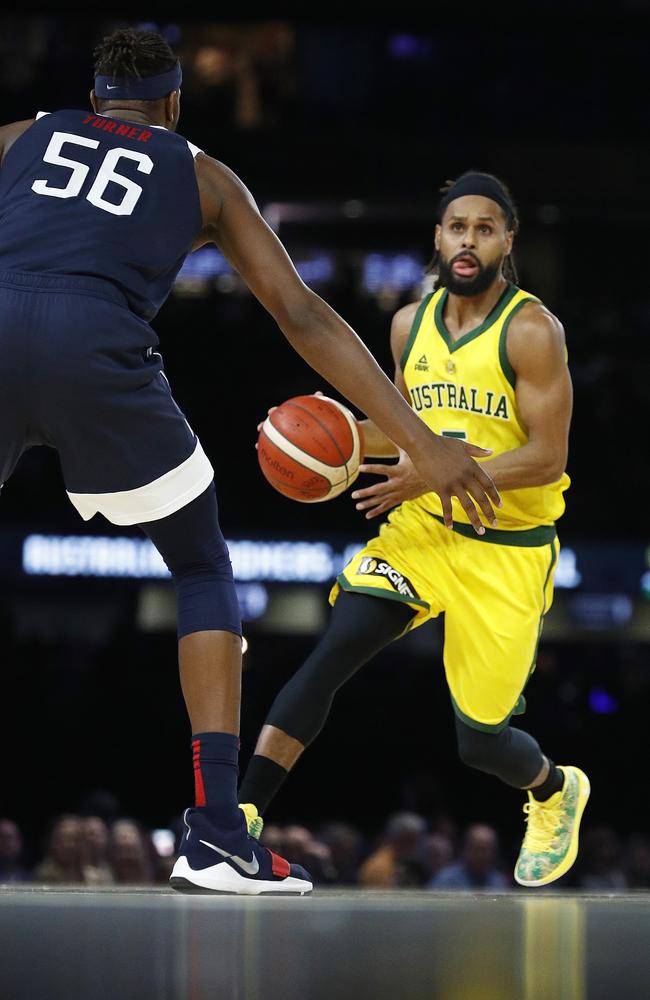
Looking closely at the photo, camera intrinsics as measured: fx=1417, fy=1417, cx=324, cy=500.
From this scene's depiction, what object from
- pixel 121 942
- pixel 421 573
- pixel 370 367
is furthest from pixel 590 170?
pixel 121 942

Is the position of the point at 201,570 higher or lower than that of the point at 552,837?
higher

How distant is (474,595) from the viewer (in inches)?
163

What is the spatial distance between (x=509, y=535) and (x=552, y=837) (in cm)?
98

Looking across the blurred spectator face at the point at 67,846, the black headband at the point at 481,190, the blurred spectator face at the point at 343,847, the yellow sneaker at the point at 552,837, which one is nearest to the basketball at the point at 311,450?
the black headband at the point at 481,190

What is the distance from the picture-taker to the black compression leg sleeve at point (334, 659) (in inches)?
159

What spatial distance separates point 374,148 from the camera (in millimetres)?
15078

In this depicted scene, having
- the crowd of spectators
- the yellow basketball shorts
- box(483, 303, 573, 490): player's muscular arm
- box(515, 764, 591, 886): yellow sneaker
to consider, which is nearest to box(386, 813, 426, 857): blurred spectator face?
the crowd of spectators

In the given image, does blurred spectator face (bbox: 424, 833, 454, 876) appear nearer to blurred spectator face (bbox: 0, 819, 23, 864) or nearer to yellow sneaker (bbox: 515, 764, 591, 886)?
blurred spectator face (bbox: 0, 819, 23, 864)

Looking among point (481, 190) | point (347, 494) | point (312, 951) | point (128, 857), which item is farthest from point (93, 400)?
point (347, 494)

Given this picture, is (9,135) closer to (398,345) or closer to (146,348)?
(146,348)

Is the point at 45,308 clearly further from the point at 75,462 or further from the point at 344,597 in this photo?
the point at 344,597

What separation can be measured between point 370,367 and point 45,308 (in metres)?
0.68

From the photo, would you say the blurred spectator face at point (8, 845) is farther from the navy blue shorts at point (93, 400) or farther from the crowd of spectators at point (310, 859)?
the navy blue shorts at point (93, 400)

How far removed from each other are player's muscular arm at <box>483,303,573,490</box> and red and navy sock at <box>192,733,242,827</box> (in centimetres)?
128
